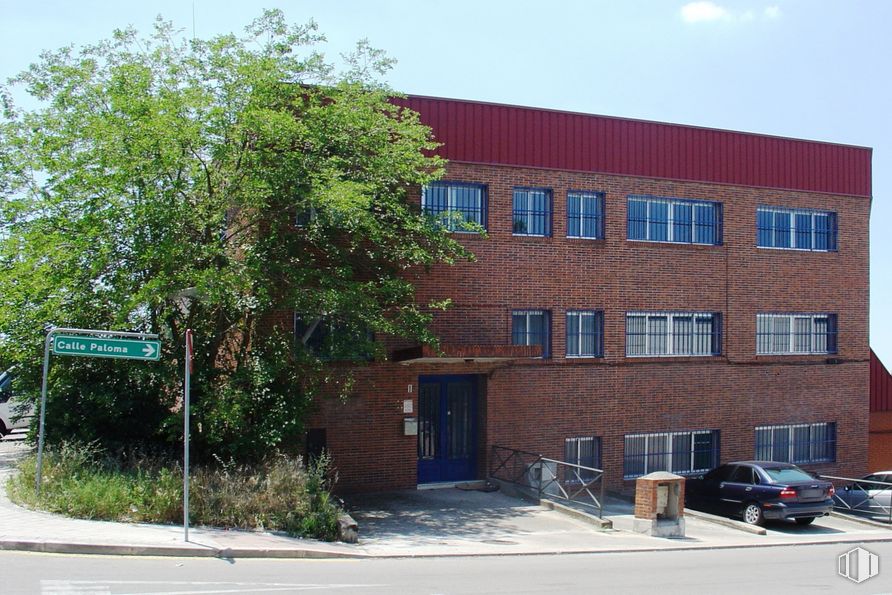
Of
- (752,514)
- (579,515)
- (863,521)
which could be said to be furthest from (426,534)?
(863,521)

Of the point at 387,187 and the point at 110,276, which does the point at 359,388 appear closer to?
the point at 387,187

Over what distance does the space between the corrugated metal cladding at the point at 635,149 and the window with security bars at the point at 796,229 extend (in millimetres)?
745

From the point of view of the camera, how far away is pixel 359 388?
20297 millimetres

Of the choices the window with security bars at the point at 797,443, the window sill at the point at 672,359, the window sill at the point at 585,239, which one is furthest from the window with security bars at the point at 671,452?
the window sill at the point at 585,239

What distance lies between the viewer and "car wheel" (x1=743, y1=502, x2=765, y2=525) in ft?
65.0

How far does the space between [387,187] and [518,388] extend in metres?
6.38

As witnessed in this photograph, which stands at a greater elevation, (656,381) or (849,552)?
(656,381)

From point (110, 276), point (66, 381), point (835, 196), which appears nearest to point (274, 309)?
point (110, 276)

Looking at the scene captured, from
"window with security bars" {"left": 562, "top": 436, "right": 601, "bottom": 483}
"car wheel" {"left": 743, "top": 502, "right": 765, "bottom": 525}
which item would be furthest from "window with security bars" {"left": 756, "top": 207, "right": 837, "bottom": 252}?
"car wheel" {"left": 743, "top": 502, "right": 765, "bottom": 525}

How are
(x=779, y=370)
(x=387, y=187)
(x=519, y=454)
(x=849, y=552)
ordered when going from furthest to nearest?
(x=779, y=370), (x=519, y=454), (x=387, y=187), (x=849, y=552)

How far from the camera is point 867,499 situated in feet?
73.9

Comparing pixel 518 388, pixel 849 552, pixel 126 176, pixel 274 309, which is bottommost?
pixel 849 552

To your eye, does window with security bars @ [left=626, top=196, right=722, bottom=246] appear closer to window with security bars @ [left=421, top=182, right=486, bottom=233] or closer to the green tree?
window with security bars @ [left=421, top=182, right=486, bottom=233]

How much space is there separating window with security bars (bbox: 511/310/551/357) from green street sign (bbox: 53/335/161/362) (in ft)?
33.3
